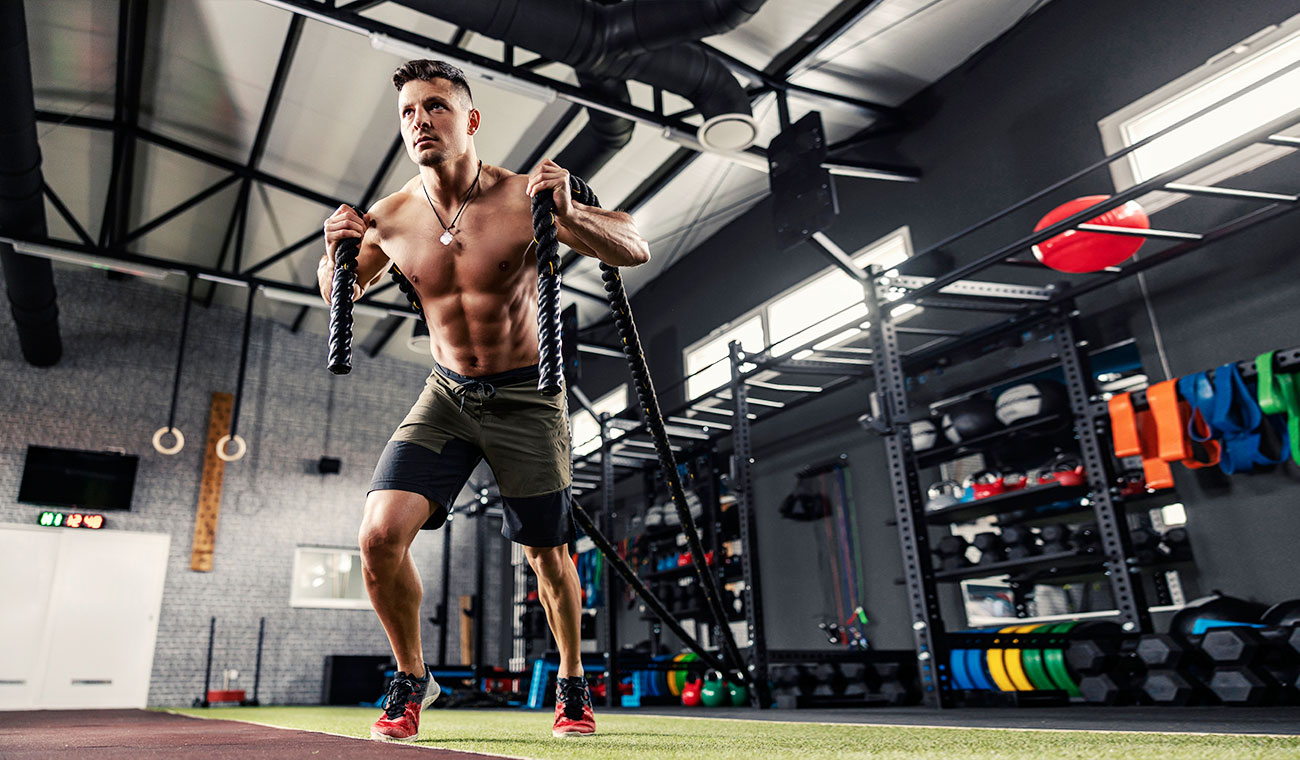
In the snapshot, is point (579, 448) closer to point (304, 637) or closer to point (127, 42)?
point (304, 637)

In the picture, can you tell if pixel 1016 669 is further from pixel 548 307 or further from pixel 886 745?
pixel 548 307

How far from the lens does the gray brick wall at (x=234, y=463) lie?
9.14 meters

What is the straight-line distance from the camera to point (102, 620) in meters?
8.91

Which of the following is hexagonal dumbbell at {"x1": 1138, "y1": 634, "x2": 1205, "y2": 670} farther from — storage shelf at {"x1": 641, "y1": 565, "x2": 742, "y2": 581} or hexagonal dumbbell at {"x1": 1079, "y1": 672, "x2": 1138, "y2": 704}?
storage shelf at {"x1": 641, "y1": 565, "x2": 742, "y2": 581}

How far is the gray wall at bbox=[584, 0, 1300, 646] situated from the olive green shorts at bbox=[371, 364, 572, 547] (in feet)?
10.3

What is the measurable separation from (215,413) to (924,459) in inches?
333

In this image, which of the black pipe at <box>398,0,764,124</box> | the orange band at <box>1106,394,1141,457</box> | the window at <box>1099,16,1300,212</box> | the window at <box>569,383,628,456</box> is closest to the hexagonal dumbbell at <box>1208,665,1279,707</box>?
the orange band at <box>1106,394,1141,457</box>

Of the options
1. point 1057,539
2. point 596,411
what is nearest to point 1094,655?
point 1057,539

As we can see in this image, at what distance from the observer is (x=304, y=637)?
31.7 feet

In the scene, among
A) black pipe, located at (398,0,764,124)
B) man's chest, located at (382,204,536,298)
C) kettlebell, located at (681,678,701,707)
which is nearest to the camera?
man's chest, located at (382,204,536,298)

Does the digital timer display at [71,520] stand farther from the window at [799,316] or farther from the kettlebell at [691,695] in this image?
the kettlebell at [691,695]

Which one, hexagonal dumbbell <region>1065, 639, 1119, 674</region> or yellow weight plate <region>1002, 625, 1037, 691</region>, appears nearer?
hexagonal dumbbell <region>1065, 639, 1119, 674</region>

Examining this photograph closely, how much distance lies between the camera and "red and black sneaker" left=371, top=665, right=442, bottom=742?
176cm

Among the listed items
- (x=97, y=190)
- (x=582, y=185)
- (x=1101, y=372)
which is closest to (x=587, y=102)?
(x=1101, y=372)
